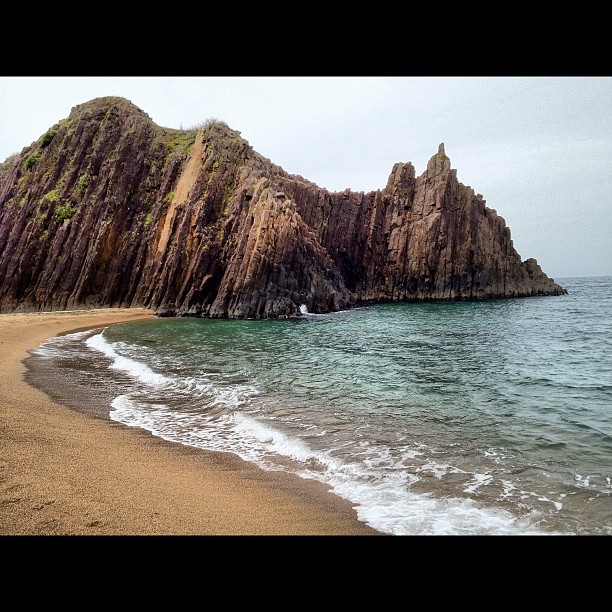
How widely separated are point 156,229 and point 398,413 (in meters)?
49.1

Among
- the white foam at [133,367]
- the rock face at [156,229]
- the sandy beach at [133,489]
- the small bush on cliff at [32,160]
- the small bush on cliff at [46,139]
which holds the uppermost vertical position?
the small bush on cliff at [46,139]

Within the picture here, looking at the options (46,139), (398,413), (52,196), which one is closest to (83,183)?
(52,196)

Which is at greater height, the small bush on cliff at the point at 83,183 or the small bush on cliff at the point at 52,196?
the small bush on cliff at the point at 83,183

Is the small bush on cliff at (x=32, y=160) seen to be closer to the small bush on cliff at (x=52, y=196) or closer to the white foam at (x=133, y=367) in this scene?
the small bush on cliff at (x=52, y=196)

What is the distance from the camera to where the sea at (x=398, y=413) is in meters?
7.30

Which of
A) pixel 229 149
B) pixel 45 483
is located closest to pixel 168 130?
pixel 229 149

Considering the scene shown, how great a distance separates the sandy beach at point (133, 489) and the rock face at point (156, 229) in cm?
3476

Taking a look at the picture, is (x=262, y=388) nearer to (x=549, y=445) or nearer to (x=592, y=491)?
(x=549, y=445)

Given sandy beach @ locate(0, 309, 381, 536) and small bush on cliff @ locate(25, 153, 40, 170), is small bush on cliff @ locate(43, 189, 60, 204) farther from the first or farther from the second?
sandy beach @ locate(0, 309, 381, 536)

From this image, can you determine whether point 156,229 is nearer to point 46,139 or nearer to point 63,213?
point 63,213

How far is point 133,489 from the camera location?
6867 mm

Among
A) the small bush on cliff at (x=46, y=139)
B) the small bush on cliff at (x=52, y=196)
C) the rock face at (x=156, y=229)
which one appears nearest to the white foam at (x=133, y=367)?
the rock face at (x=156, y=229)

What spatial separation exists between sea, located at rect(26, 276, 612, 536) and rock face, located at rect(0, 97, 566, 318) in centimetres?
2192
